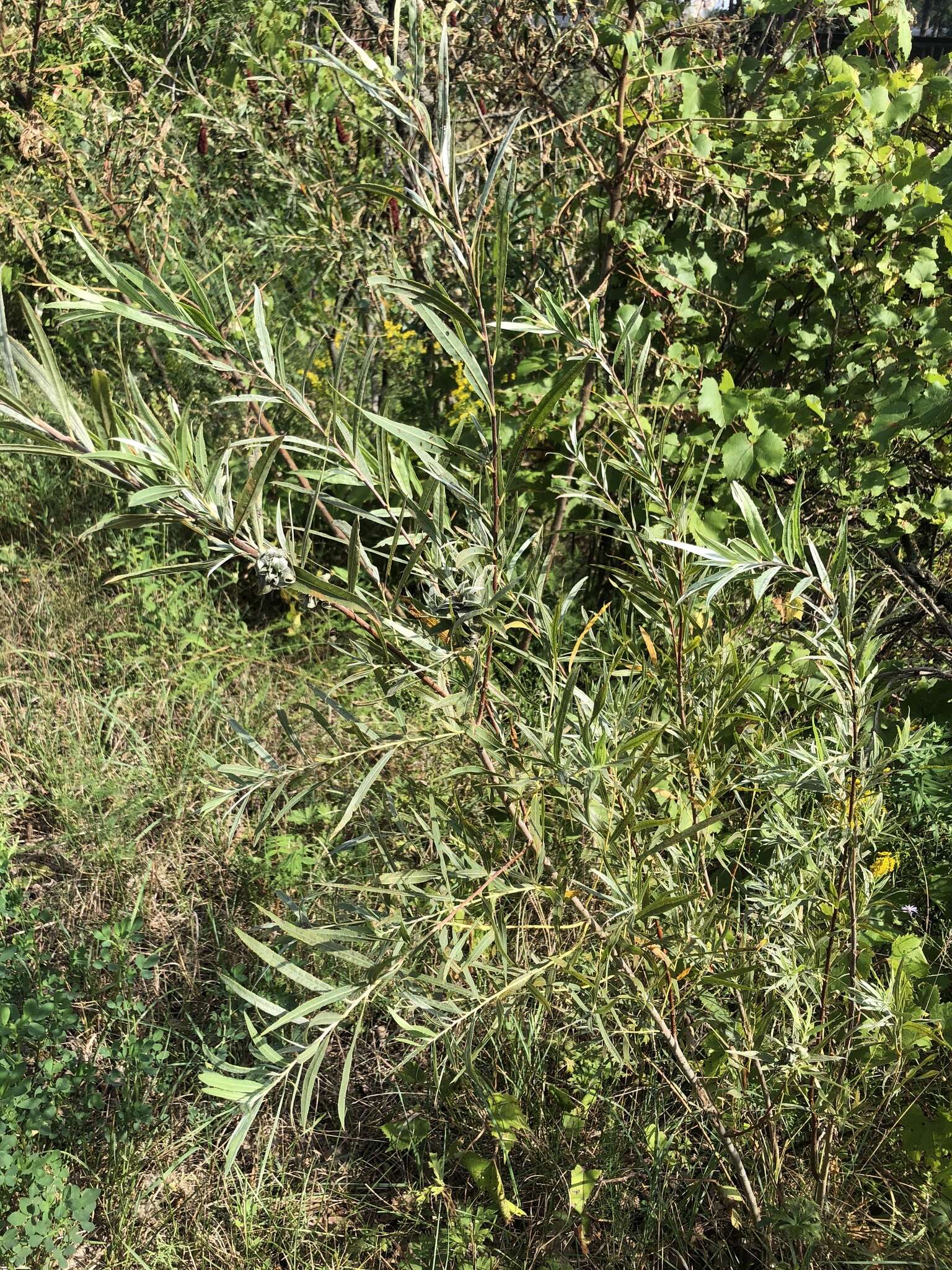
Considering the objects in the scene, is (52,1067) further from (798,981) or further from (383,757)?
(798,981)

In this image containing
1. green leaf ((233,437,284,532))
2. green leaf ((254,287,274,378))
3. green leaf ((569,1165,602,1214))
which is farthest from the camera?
green leaf ((569,1165,602,1214))

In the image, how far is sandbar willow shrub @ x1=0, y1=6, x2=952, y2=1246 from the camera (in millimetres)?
1182

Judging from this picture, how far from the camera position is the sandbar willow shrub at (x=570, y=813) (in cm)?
118

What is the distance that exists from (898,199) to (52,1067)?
2545 mm

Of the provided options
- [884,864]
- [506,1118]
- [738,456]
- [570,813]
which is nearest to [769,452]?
[738,456]

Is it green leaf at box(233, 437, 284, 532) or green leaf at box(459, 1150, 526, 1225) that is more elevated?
green leaf at box(233, 437, 284, 532)

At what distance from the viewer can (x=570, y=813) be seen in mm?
1458

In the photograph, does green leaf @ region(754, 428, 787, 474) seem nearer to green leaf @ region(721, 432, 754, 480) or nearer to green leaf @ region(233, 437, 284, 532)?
green leaf @ region(721, 432, 754, 480)

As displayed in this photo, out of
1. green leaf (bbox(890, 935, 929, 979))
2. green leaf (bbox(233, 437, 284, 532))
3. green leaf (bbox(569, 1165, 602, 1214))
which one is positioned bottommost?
green leaf (bbox(569, 1165, 602, 1214))

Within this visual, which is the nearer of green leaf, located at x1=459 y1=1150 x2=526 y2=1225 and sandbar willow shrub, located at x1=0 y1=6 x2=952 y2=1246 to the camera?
sandbar willow shrub, located at x1=0 y1=6 x2=952 y2=1246

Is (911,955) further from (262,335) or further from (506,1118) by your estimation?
(262,335)

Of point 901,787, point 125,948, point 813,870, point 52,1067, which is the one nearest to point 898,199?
point 901,787

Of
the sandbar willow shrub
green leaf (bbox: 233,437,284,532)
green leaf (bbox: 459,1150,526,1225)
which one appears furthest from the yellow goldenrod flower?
green leaf (bbox: 233,437,284,532)

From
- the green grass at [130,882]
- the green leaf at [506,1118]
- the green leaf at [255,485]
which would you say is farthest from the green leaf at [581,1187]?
the green leaf at [255,485]
